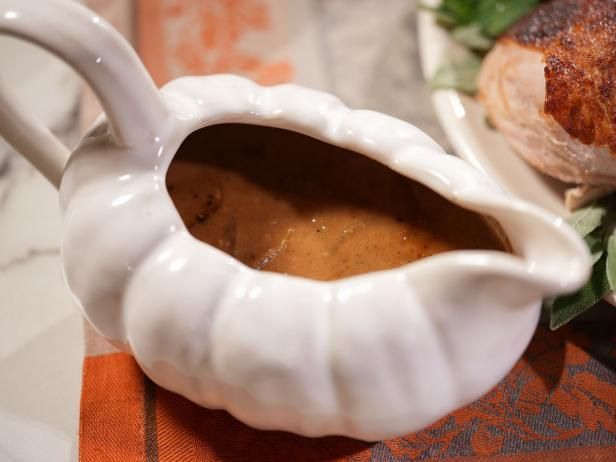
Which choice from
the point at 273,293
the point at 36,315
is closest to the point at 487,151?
the point at 273,293

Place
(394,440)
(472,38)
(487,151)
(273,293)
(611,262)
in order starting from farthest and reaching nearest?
(472,38) → (487,151) → (611,262) → (394,440) → (273,293)

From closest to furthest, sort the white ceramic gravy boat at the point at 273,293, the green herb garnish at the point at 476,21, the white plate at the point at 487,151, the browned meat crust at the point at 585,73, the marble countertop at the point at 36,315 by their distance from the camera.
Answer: the white ceramic gravy boat at the point at 273,293 → the marble countertop at the point at 36,315 → the browned meat crust at the point at 585,73 → the white plate at the point at 487,151 → the green herb garnish at the point at 476,21

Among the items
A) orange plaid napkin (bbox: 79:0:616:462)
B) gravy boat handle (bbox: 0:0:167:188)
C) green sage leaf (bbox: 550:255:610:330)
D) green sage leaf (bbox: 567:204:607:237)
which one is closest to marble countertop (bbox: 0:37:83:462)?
Result: orange plaid napkin (bbox: 79:0:616:462)

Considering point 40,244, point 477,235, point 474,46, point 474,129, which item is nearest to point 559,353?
point 477,235

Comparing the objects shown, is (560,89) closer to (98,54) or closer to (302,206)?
(302,206)

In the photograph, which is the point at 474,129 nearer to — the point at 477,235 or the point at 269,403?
the point at 477,235

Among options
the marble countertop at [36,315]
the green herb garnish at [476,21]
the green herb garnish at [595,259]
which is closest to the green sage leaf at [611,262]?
the green herb garnish at [595,259]

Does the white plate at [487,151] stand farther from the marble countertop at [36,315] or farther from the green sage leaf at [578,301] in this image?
the marble countertop at [36,315]

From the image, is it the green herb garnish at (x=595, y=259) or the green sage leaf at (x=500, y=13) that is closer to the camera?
the green herb garnish at (x=595, y=259)
